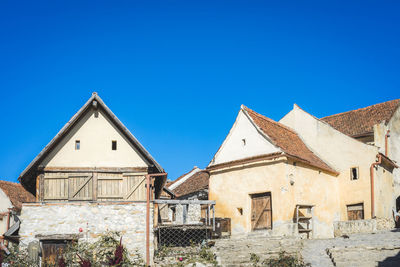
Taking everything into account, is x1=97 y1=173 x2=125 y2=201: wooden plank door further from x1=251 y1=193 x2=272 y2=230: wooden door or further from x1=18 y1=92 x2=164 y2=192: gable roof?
x1=251 y1=193 x2=272 y2=230: wooden door

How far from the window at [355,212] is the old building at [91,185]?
11.5m

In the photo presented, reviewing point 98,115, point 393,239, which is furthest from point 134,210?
point 393,239

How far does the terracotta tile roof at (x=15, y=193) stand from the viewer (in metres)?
40.5

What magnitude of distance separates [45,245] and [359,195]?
55.0 feet

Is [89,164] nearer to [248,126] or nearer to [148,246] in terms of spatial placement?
[148,246]

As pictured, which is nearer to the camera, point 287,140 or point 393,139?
point 287,140

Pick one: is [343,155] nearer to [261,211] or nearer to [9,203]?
[261,211]

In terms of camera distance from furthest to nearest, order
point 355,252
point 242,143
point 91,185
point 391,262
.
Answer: point 242,143 → point 91,185 → point 355,252 → point 391,262

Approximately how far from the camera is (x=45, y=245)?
21016 millimetres

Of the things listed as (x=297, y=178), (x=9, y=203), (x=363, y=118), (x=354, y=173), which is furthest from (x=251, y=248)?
(x=9, y=203)

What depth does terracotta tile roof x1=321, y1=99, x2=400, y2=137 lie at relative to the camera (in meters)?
30.3

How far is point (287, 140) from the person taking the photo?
88.5 ft

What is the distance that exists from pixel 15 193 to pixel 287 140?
26.1 m

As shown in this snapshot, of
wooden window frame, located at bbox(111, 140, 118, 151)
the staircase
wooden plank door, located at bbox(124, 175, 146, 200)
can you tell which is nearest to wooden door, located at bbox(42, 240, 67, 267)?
wooden plank door, located at bbox(124, 175, 146, 200)
